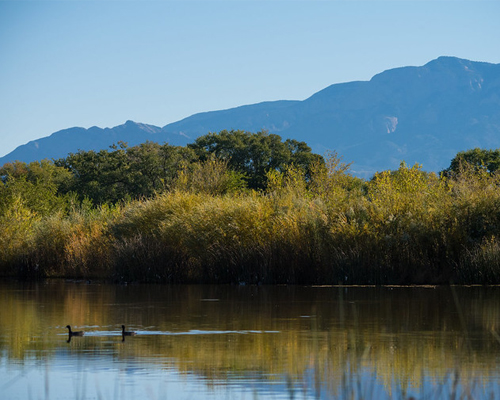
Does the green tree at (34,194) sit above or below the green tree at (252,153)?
below

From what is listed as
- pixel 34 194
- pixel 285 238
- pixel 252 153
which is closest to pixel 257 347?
pixel 285 238

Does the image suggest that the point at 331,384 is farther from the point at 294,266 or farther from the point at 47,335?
the point at 294,266

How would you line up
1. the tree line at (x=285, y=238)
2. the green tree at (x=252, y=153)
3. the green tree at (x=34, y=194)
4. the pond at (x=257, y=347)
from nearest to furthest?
1. the pond at (x=257, y=347)
2. the tree line at (x=285, y=238)
3. the green tree at (x=34, y=194)
4. the green tree at (x=252, y=153)

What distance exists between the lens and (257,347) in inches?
634

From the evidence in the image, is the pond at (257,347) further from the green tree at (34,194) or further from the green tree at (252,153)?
the green tree at (252,153)

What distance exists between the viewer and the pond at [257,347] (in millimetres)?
12133

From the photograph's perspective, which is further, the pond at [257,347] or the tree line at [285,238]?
the tree line at [285,238]

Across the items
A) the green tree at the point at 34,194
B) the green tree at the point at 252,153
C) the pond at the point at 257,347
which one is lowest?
the pond at the point at 257,347

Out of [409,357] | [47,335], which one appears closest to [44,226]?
[47,335]

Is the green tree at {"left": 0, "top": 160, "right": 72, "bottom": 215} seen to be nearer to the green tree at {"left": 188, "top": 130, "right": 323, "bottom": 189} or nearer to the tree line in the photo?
the tree line

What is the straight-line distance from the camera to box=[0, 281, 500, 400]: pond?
39.8 feet

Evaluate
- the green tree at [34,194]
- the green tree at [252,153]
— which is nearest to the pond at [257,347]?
the green tree at [34,194]

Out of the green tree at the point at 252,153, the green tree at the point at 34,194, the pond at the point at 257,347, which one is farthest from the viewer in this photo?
the green tree at the point at 252,153

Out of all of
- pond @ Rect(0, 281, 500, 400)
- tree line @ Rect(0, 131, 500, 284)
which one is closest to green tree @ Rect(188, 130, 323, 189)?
tree line @ Rect(0, 131, 500, 284)
